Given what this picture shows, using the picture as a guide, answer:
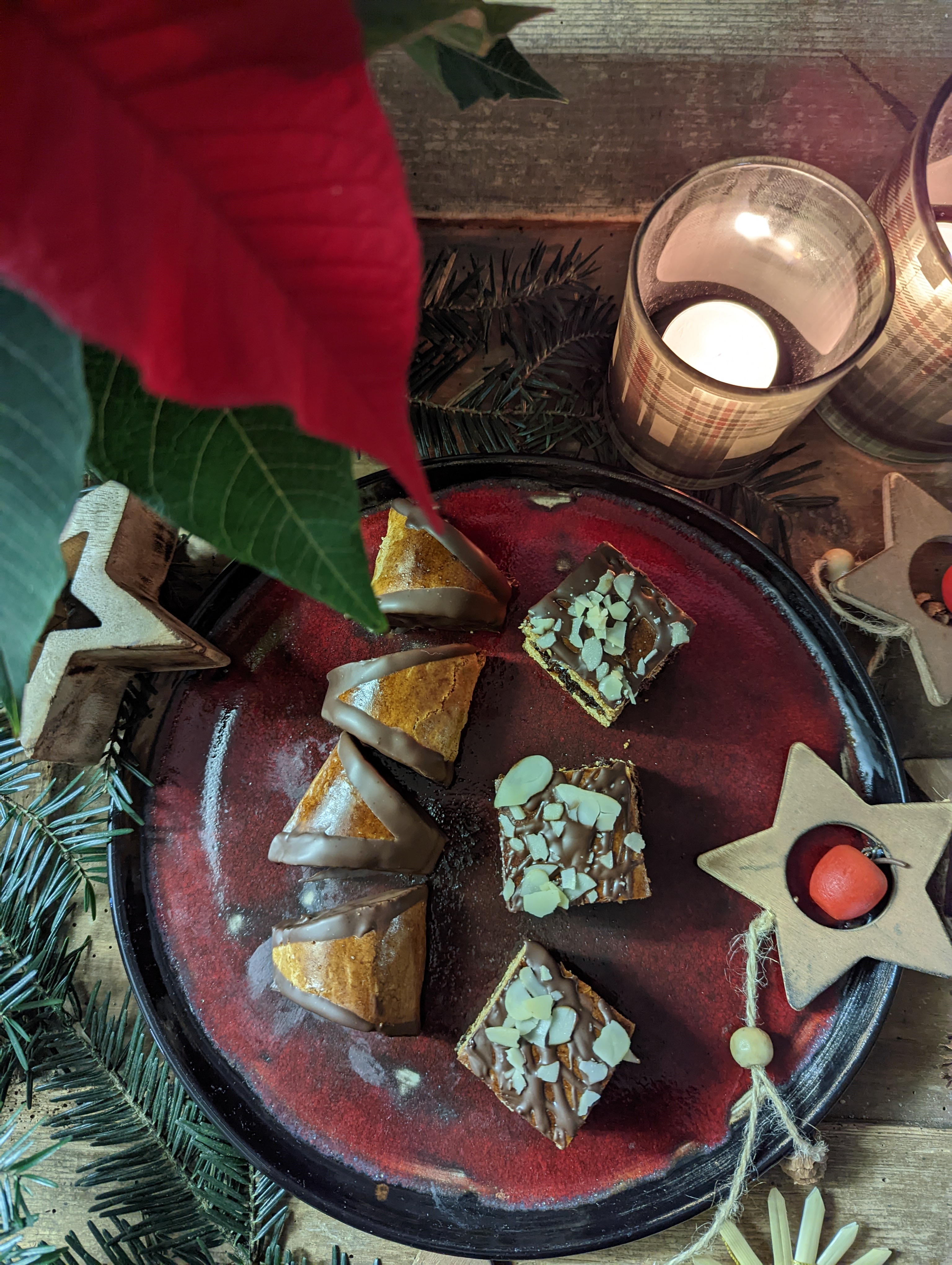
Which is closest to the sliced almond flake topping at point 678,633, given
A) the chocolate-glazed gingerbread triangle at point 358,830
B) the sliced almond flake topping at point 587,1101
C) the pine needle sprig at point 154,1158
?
the chocolate-glazed gingerbread triangle at point 358,830

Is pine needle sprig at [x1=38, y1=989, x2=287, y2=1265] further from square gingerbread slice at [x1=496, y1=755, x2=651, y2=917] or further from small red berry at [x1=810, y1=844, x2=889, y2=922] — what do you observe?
small red berry at [x1=810, y1=844, x2=889, y2=922]

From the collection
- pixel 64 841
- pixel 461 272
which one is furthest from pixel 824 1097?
pixel 461 272

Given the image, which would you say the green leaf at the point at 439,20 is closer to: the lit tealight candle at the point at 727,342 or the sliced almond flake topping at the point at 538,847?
the lit tealight candle at the point at 727,342

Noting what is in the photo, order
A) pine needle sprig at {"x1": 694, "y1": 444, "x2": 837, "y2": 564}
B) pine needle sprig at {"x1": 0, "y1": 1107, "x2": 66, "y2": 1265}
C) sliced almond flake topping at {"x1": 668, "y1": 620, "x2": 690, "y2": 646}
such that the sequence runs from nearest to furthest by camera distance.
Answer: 1. pine needle sprig at {"x1": 0, "y1": 1107, "x2": 66, "y2": 1265}
2. sliced almond flake topping at {"x1": 668, "y1": 620, "x2": 690, "y2": 646}
3. pine needle sprig at {"x1": 694, "y1": 444, "x2": 837, "y2": 564}

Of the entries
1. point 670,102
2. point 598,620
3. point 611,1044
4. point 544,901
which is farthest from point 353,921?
point 670,102

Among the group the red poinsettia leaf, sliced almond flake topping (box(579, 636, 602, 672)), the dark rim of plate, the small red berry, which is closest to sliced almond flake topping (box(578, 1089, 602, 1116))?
the dark rim of plate
